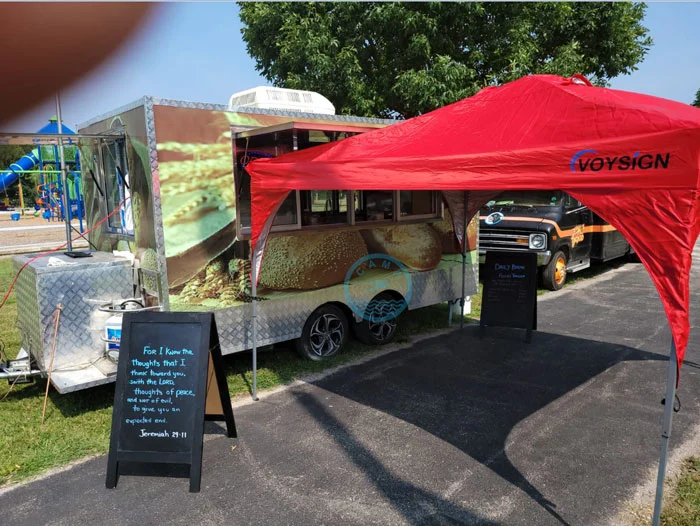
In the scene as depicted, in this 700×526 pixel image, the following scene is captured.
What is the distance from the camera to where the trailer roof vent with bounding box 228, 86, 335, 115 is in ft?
19.5

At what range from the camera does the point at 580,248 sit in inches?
454

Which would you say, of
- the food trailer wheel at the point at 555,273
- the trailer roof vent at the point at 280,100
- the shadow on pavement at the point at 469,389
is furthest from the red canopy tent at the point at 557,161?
the food trailer wheel at the point at 555,273

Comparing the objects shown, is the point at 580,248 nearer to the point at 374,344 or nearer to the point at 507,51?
the point at 507,51

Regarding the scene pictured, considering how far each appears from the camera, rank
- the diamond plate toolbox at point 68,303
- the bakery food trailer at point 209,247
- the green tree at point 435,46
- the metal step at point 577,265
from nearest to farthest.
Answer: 1. the diamond plate toolbox at point 68,303
2. the bakery food trailer at point 209,247
3. the metal step at point 577,265
4. the green tree at point 435,46

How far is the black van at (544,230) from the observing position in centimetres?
1038

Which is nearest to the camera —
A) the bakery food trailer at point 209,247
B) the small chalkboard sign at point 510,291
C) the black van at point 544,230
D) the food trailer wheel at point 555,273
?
the bakery food trailer at point 209,247

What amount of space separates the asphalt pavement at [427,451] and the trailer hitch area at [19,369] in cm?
135

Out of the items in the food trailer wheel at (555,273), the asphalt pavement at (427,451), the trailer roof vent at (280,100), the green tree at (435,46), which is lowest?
the asphalt pavement at (427,451)

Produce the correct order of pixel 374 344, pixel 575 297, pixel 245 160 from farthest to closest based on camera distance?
pixel 575 297, pixel 374 344, pixel 245 160

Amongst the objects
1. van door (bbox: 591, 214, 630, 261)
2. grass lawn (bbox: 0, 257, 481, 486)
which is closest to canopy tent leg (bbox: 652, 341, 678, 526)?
grass lawn (bbox: 0, 257, 481, 486)

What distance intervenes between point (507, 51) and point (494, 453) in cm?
1029

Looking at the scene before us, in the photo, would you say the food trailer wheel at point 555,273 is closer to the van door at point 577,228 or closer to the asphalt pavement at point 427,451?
the van door at point 577,228

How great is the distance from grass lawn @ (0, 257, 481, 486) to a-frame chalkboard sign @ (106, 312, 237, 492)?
0.63 metres

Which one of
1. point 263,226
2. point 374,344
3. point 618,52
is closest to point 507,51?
point 618,52
